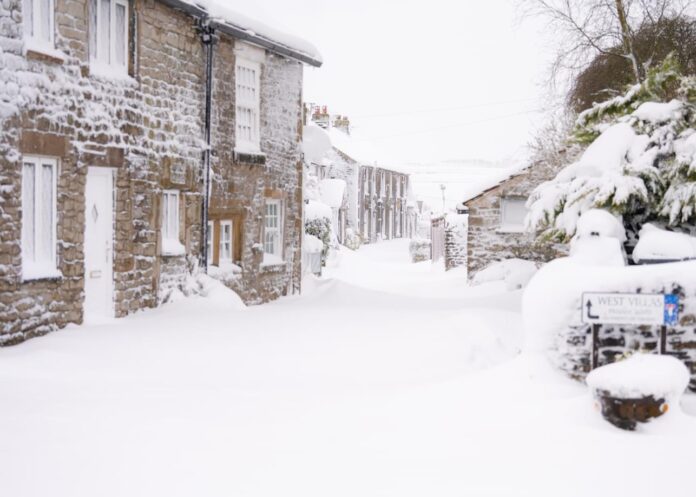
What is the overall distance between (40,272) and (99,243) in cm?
148

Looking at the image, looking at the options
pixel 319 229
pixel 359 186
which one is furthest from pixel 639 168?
pixel 359 186

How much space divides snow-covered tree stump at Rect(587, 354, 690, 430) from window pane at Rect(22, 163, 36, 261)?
7.38 metres

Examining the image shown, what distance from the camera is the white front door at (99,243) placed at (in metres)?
11.8

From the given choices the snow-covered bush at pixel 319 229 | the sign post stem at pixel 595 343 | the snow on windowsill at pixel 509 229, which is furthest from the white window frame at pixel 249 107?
the snow-covered bush at pixel 319 229

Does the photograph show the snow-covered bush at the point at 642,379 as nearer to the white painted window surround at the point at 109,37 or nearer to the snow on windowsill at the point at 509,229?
the white painted window surround at the point at 109,37

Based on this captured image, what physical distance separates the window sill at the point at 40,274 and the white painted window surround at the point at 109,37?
299 cm

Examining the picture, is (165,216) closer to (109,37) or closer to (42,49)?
(109,37)

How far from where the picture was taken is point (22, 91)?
1024cm

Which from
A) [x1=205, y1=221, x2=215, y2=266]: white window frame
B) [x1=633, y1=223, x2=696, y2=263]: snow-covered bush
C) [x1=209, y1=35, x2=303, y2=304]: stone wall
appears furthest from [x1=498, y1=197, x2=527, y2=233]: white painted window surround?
[x1=633, y1=223, x2=696, y2=263]: snow-covered bush

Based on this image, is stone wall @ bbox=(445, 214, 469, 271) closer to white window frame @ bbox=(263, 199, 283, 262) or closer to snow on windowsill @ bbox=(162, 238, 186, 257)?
white window frame @ bbox=(263, 199, 283, 262)

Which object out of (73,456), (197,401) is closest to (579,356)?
(197,401)

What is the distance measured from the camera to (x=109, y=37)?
1222cm

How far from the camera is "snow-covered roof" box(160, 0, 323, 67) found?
14.2 metres

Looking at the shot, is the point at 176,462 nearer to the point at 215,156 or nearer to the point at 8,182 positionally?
the point at 8,182
